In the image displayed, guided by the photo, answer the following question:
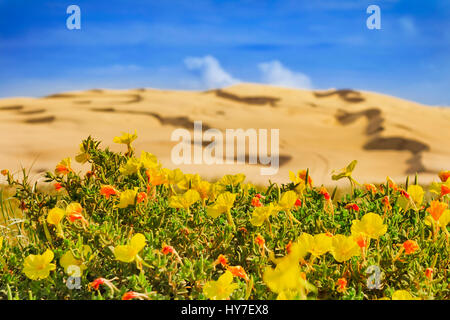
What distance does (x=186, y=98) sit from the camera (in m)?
17.6

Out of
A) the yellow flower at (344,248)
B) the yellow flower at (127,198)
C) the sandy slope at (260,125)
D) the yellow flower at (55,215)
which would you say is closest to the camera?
the yellow flower at (344,248)

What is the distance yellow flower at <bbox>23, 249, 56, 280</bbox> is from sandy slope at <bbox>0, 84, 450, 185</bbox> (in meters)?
4.35

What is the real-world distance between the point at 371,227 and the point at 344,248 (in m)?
0.17

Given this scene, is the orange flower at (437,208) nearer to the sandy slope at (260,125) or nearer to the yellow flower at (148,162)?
the yellow flower at (148,162)

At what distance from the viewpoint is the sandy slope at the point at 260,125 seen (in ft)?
28.0

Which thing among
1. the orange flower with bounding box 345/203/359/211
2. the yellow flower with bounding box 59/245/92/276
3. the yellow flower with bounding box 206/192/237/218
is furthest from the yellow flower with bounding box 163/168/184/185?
the orange flower with bounding box 345/203/359/211

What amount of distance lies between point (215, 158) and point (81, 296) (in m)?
7.67

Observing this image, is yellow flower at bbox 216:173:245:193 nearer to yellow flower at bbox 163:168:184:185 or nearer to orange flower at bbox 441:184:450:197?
yellow flower at bbox 163:168:184:185

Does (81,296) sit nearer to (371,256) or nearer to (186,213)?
(186,213)

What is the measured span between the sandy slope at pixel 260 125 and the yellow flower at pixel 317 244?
4423mm

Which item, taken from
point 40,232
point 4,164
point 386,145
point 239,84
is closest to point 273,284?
point 40,232

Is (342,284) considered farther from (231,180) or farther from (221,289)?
(231,180)

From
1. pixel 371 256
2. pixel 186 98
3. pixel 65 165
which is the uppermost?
pixel 186 98

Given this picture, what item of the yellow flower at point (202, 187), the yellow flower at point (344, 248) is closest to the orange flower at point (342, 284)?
the yellow flower at point (344, 248)
